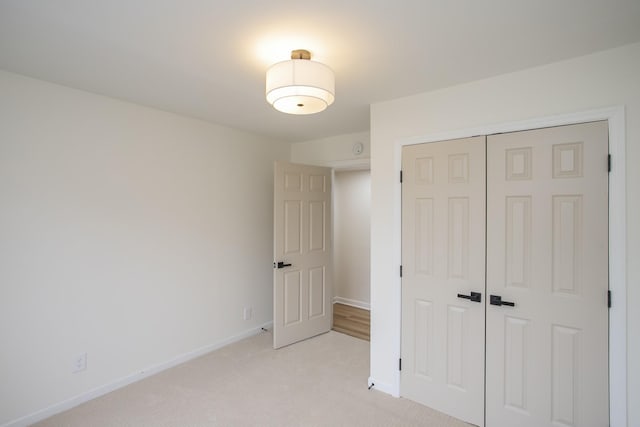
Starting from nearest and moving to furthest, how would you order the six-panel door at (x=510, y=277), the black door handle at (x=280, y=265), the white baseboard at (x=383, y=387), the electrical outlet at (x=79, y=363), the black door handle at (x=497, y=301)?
the six-panel door at (x=510, y=277), the black door handle at (x=497, y=301), the electrical outlet at (x=79, y=363), the white baseboard at (x=383, y=387), the black door handle at (x=280, y=265)

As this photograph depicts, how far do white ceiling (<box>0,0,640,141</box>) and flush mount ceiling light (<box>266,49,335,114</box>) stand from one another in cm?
18

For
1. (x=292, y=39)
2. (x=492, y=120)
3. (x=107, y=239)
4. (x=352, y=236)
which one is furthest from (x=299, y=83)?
(x=352, y=236)

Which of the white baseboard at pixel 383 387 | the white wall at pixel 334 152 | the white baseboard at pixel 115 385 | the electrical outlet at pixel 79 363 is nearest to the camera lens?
the white baseboard at pixel 115 385

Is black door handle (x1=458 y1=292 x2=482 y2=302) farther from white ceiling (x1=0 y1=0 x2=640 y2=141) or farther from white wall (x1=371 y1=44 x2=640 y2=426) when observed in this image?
→ white ceiling (x1=0 y1=0 x2=640 y2=141)

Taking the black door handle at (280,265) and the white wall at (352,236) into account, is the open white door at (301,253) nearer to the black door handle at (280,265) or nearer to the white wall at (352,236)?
the black door handle at (280,265)

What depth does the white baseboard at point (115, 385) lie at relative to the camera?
2264 millimetres

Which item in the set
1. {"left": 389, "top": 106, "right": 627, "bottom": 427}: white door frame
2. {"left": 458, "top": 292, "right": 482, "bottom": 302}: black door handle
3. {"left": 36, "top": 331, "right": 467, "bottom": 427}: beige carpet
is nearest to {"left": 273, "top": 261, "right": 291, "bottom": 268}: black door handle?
{"left": 36, "top": 331, "right": 467, "bottom": 427}: beige carpet

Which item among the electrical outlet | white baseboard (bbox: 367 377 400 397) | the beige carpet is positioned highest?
the electrical outlet

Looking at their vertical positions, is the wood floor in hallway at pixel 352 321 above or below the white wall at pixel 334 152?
below

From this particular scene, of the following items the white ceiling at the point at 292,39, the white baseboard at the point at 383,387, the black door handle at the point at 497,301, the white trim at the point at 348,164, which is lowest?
the white baseboard at the point at 383,387

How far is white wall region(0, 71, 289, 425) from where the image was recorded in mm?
2244

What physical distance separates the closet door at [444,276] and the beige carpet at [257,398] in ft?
0.84

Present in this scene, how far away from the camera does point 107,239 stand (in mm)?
2691

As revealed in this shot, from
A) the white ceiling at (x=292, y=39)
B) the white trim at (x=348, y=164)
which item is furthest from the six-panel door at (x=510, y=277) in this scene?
the white trim at (x=348, y=164)
